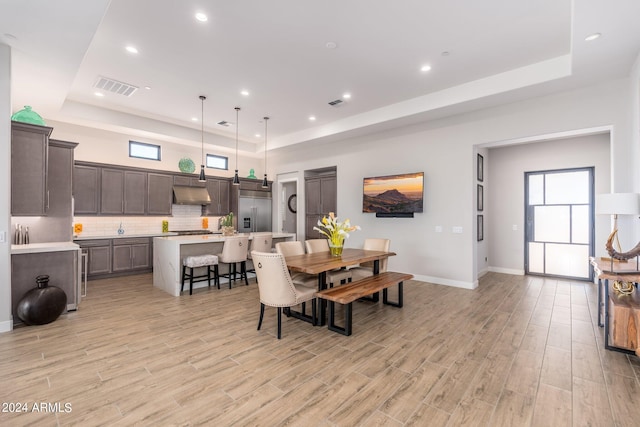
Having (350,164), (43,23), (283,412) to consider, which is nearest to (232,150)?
(350,164)

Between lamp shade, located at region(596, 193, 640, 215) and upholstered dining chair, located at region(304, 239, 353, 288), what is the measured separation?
3.18 m

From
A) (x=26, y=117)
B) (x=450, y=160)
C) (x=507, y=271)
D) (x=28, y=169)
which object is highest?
(x=26, y=117)

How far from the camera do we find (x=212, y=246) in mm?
5781

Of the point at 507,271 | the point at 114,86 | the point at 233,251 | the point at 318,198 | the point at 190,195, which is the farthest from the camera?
the point at 318,198

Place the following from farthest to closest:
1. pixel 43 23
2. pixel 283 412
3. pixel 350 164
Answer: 1. pixel 350 164
2. pixel 43 23
3. pixel 283 412

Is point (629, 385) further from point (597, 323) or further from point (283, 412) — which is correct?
point (283, 412)

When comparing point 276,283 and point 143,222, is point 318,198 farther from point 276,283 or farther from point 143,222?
point 276,283

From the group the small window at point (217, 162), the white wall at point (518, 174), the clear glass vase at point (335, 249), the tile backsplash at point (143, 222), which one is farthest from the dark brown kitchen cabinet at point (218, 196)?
the white wall at point (518, 174)

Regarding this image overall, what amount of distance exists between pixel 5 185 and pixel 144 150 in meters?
4.40

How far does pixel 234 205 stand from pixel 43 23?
19.6 feet

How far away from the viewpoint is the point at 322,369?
8.67ft

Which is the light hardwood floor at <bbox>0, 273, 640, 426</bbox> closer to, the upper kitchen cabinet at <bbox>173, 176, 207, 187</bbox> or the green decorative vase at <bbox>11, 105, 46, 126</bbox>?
the green decorative vase at <bbox>11, 105, 46, 126</bbox>

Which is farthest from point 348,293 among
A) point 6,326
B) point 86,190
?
point 86,190

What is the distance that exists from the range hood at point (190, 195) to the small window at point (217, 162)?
1017 mm
